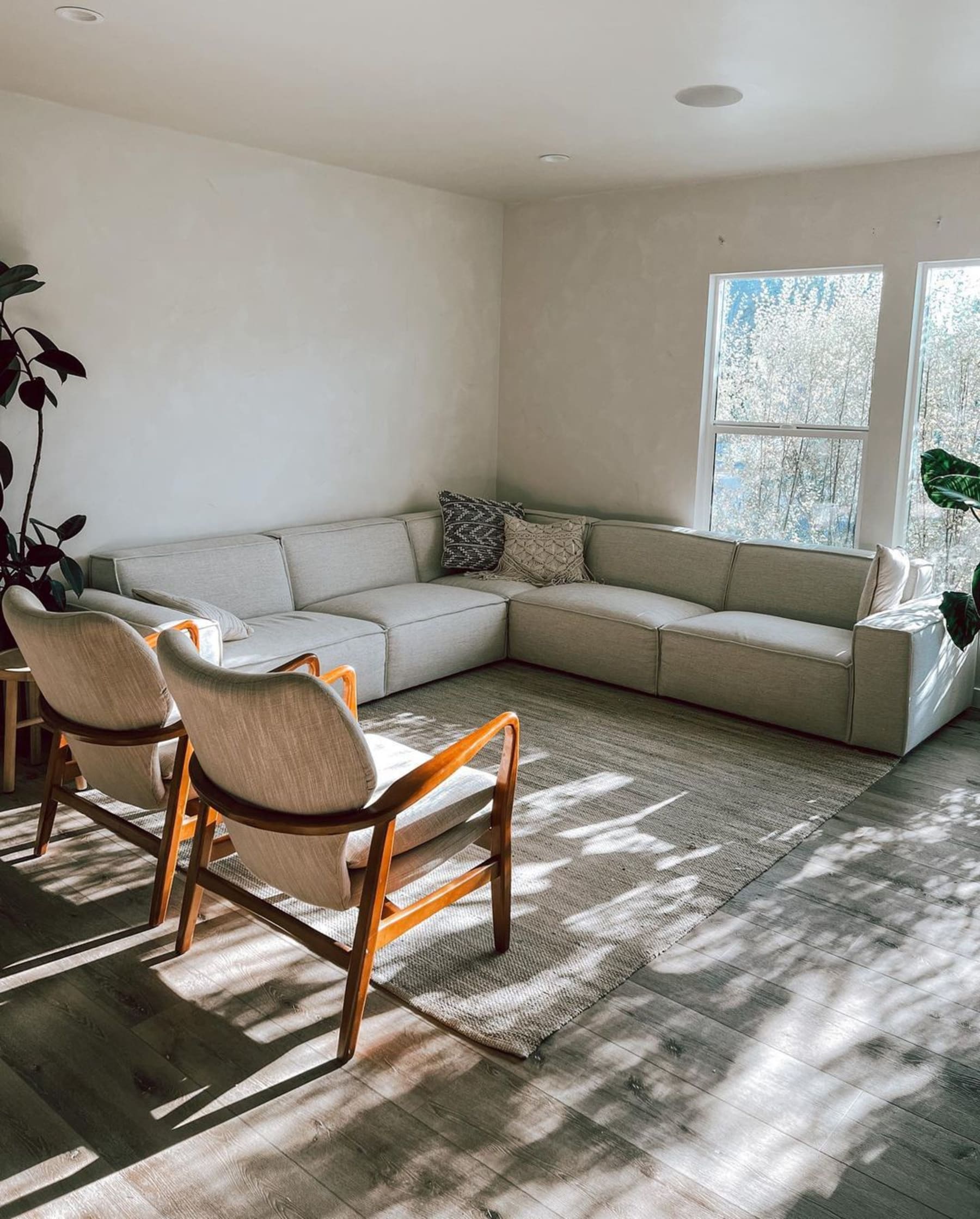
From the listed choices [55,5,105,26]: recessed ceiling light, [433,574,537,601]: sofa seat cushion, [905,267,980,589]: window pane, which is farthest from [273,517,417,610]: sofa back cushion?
[905,267,980,589]: window pane

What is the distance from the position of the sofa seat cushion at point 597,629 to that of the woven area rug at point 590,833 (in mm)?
100

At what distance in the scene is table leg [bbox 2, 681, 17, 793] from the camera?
355cm

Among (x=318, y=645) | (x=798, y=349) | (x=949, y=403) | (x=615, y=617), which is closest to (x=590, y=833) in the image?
(x=318, y=645)

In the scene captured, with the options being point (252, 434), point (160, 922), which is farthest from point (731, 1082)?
point (252, 434)

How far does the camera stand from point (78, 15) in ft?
9.89

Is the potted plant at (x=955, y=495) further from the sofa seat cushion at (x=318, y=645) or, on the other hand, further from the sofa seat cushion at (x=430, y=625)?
the sofa seat cushion at (x=318, y=645)

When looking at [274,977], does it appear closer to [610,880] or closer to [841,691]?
[610,880]

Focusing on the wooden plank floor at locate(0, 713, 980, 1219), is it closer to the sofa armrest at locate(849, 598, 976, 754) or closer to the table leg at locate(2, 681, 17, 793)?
the table leg at locate(2, 681, 17, 793)

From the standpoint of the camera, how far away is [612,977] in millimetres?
2596

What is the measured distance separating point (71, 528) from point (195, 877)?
6.18ft

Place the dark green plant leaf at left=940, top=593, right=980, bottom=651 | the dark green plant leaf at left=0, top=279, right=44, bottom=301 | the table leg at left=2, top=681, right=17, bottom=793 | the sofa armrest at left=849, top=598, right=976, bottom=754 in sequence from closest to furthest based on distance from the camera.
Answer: the table leg at left=2, top=681, right=17, bottom=793
the dark green plant leaf at left=0, top=279, right=44, bottom=301
the dark green plant leaf at left=940, top=593, right=980, bottom=651
the sofa armrest at left=849, top=598, right=976, bottom=754

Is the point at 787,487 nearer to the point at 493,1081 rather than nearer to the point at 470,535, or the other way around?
the point at 470,535

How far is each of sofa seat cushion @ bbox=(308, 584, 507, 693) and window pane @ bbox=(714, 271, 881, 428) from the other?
1.69m

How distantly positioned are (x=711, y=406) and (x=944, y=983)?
3.57 m
